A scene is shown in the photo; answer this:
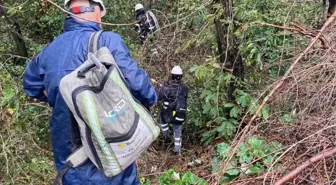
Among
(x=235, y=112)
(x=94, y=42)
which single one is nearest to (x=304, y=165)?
(x=94, y=42)

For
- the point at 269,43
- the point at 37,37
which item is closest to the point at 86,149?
the point at 269,43

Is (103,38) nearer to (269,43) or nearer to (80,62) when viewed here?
(80,62)

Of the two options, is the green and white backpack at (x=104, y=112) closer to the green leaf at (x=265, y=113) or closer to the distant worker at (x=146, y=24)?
the green leaf at (x=265, y=113)

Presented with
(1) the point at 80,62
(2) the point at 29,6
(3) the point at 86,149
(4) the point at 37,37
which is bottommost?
(4) the point at 37,37

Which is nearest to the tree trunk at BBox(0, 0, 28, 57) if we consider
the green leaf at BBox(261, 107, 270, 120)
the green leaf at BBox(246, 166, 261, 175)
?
the green leaf at BBox(261, 107, 270, 120)

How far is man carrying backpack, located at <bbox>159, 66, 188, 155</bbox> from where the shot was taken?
544 centimetres

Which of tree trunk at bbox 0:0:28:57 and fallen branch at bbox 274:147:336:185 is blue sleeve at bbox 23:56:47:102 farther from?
tree trunk at bbox 0:0:28:57

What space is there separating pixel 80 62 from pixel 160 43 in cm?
398

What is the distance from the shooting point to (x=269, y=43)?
17.9 feet

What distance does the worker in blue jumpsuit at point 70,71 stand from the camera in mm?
2314

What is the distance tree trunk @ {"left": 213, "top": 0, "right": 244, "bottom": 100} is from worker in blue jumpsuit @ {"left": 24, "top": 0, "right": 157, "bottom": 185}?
2.02 meters

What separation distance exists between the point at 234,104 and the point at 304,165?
210 cm

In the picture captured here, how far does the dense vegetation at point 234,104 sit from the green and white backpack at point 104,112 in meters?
0.84

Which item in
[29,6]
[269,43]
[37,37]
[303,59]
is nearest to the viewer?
[303,59]
